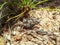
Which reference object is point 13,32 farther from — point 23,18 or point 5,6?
point 5,6

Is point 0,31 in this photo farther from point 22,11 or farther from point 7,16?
point 22,11

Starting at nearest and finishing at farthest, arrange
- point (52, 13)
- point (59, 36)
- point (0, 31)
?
point (59, 36) < point (0, 31) < point (52, 13)

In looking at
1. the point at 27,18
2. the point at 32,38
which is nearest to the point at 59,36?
the point at 32,38

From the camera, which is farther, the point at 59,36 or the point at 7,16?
the point at 7,16

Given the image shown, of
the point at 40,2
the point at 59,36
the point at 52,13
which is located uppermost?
the point at 40,2

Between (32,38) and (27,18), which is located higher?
(27,18)

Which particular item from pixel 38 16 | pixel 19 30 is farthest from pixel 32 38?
pixel 38 16

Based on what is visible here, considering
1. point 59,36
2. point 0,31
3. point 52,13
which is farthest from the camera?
point 52,13

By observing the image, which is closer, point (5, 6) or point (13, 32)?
point (13, 32)

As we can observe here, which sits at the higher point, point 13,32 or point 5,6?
point 5,6
